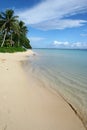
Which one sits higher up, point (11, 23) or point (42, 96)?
point (11, 23)

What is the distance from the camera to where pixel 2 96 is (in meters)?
6.11

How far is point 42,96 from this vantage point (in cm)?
698

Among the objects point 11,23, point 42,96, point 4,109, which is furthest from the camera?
point 11,23

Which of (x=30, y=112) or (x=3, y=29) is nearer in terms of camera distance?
(x=30, y=112)

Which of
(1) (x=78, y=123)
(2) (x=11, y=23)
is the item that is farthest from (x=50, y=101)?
(2) (x=11, y=23)

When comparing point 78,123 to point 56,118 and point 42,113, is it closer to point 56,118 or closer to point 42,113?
point 56,118

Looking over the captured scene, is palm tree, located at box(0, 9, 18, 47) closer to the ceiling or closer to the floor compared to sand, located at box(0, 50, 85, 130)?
closer to the ceiling

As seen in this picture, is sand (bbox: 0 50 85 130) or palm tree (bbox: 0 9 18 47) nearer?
sand (bbox: 0 50 85 130)

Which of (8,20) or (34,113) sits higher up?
(8,20)

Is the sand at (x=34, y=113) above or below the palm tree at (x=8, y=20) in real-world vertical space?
below

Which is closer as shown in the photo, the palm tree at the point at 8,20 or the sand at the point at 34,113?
the sand at the point at 34,113

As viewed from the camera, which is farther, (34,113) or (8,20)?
(8,20)

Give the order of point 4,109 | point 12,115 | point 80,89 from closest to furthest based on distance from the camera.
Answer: point 12,115, point 4,109, point 80,89

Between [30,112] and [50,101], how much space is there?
4.92ft
